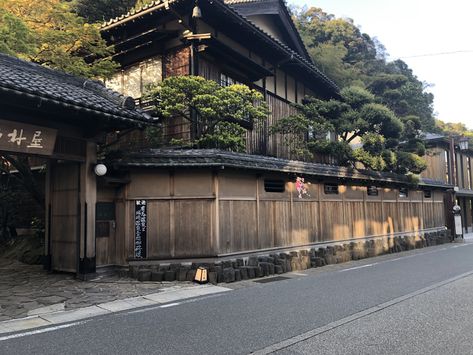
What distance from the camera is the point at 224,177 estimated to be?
12.9 metres

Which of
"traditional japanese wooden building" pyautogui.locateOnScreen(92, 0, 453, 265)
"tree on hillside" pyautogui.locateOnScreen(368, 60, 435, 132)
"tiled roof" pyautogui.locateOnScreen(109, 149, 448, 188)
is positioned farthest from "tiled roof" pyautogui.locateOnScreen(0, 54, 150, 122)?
"tree on hillside" pyautogui.locateOnScreen(368, 60, 435, 132)

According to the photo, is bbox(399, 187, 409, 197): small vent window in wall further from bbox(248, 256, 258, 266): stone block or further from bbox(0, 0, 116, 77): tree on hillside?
bbox(0, 0, 116, 77): tree on hillside

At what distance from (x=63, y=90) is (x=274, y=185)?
8034 mm

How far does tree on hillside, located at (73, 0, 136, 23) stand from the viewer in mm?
23367

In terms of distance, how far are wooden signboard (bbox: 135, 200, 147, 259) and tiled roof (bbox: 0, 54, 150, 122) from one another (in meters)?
2.83

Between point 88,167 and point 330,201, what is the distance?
34.9ft

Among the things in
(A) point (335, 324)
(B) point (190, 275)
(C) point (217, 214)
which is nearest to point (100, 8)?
(C) point (217, 214)

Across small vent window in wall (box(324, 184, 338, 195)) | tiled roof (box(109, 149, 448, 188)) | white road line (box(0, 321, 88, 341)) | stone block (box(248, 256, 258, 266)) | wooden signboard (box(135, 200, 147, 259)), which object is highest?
tiled roof (box(109, 149, 448, 188))

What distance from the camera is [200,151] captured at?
12.6m

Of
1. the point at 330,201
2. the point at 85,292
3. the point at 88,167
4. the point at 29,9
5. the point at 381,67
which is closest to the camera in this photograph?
the point at 85,292

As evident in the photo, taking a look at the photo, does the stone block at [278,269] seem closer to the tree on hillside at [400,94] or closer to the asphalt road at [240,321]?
the asphalt road at [240,321]

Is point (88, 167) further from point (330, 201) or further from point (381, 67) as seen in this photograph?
point (381, 67)

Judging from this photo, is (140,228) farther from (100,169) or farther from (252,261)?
(252,261)

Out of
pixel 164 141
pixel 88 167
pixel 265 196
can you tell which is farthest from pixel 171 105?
pixel 265 196
